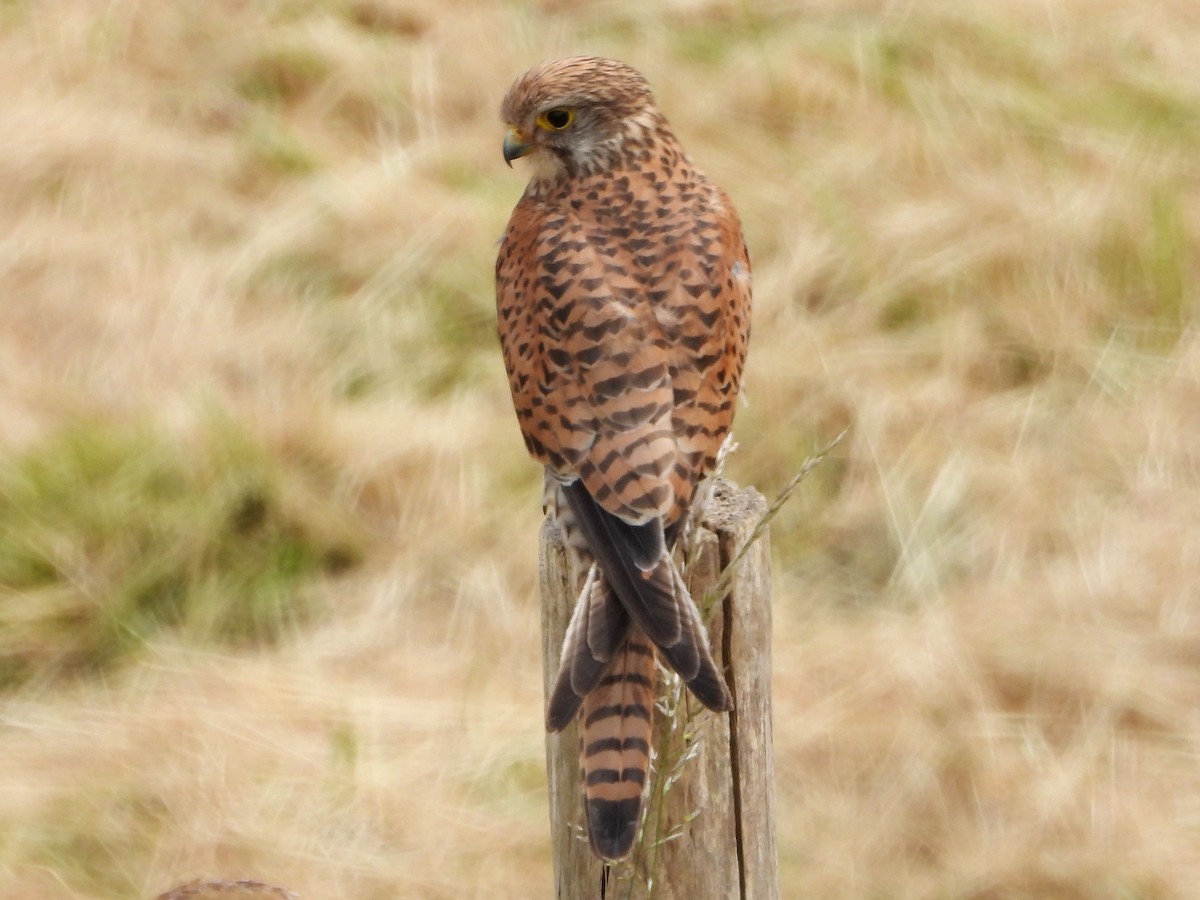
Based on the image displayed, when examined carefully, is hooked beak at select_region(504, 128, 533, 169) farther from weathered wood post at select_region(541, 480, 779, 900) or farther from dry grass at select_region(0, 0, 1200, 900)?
dry grass at select_region(0, 0, 1200, 900)

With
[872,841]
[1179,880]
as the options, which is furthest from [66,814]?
[1179,880]

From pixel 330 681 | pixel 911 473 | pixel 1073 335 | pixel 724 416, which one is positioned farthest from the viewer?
pixel 1073 335

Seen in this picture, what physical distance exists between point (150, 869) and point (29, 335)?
2.51 meters

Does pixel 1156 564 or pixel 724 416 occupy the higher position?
pixel 1156 564

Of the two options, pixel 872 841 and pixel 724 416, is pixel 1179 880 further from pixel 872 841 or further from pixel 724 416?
pixel 724 416

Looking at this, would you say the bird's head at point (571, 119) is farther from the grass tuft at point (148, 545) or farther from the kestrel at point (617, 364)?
the grass tuft at point (148, 545)

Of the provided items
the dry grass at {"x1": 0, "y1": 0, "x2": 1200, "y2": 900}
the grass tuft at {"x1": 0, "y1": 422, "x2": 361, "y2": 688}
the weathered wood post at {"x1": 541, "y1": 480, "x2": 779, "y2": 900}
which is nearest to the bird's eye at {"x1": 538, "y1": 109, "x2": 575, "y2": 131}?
the weathered wood post at {"x1": 541, "y1": 480, "x2": 779, "y2": 900}

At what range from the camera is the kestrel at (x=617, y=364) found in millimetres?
2684

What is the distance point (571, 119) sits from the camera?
361 centimetres

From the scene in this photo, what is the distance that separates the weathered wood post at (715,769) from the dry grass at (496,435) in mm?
1546

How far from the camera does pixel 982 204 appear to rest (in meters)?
6.52

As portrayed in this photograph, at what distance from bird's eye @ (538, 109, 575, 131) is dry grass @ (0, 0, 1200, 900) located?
1829 mm

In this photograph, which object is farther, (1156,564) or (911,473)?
(911,473)

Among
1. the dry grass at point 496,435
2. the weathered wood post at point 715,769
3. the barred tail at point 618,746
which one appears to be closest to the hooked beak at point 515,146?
the weathered wood post at point 715,769
